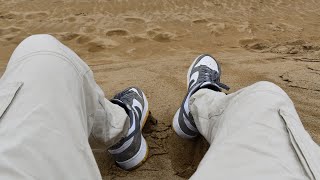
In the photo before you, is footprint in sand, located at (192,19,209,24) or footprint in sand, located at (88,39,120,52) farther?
footprint in sand, located at (192,19,209,24)

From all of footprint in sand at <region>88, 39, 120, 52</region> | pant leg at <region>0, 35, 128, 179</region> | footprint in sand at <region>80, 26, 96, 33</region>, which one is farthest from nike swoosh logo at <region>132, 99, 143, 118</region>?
footprint in sand at <region>80, 26, 96, 33</region>

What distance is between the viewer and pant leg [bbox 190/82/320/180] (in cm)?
113

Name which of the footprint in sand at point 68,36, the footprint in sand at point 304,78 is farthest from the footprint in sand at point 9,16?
the footprint in sand at point 304,78

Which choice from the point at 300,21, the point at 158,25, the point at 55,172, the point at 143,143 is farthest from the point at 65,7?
the point at 55,172

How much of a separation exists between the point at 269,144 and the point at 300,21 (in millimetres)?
4101

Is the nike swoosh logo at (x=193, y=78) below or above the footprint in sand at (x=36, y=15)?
above

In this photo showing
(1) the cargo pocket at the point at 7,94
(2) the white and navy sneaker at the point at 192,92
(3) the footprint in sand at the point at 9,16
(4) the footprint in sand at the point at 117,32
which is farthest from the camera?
(3) the footprint in sand at the point at 9,16

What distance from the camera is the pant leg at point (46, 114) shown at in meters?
1.12

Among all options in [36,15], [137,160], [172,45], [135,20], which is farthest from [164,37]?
[137,160]

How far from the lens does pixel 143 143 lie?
2049mm

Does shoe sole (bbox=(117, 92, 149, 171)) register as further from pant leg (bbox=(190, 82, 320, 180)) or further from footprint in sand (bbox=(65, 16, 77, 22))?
footprint in sand (bbox=(65, 16, 77, 22))

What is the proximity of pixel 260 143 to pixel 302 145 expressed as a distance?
13cm

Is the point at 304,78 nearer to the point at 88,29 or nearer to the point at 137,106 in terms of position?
the point at 137,106

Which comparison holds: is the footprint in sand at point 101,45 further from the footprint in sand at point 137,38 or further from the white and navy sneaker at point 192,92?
the white and navy sneaker at point 192,92
